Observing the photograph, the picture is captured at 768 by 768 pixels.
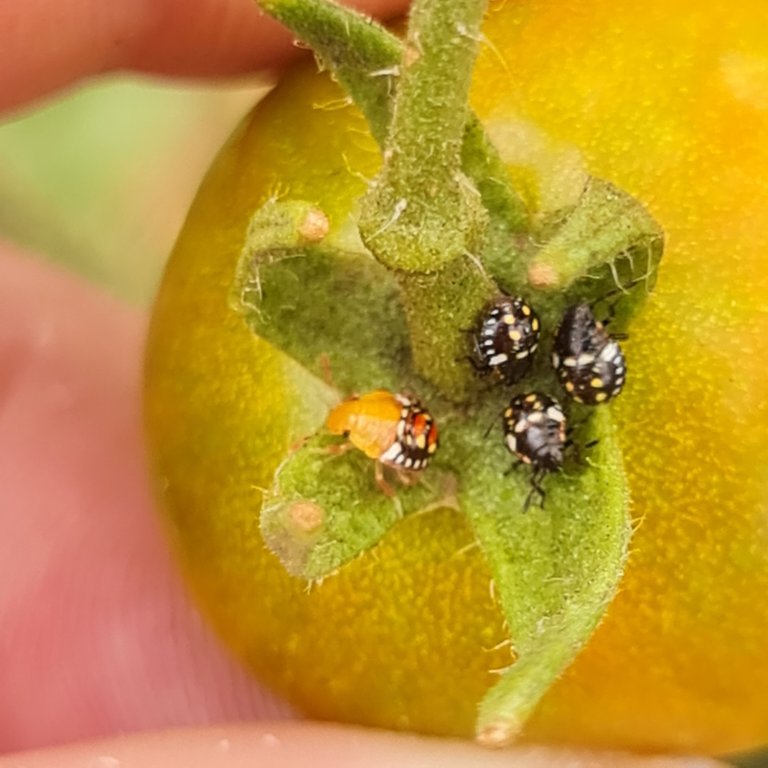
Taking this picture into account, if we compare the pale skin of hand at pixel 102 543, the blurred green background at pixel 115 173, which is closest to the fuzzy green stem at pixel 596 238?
the pale skin of hand at pixel 102 543

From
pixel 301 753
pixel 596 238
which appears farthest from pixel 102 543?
pixel 596 238

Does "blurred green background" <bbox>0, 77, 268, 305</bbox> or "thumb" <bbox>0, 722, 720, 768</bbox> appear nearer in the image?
"thumb" <bbox>0, 722, 720, 768</bbox>

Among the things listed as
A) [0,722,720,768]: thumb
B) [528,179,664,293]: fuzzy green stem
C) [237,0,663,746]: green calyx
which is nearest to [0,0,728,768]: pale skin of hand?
[0,722,720,768]: thumb

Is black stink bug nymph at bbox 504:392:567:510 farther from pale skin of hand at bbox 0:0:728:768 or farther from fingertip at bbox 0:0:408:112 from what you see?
fingertip at bbox 0:0:408:112

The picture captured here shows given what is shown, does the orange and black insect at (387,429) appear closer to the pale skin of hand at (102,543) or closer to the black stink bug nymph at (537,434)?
the black stink bug nymph at (537,434)

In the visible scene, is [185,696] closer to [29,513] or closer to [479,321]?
[29,513]

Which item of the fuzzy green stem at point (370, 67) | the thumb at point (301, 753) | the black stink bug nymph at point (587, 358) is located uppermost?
the fuzzy green stem at point (370, 67)

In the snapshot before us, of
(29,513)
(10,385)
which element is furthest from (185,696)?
(10,385)
